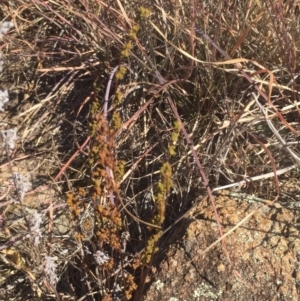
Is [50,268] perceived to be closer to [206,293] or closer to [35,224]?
[35,224]

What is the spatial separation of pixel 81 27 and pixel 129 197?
22.7 inches

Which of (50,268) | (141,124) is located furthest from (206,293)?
(141,124)

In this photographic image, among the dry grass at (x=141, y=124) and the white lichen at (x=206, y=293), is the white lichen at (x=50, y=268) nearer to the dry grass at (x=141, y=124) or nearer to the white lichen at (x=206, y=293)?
the dry grass at (x=141, y=124)

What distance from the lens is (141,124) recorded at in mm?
1555

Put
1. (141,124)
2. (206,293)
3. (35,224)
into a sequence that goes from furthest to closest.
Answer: (141,124) < (206,293) < (35,224)

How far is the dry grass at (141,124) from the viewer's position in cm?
134

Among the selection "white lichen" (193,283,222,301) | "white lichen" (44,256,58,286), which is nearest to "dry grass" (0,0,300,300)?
"white lichen" (44,256,58,286)

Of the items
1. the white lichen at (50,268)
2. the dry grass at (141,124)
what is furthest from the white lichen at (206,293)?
the white lichen at (50,268)

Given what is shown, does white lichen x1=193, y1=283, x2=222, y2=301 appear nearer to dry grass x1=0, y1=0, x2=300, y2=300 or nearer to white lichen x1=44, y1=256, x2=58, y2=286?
dry grass x1=0, y1=0, x2=300, y2=300

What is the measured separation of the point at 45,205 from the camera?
60.9 inches

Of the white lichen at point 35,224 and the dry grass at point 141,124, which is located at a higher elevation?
the white lichen at point 35,224

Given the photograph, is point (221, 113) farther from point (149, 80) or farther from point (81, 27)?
point (81, 27)

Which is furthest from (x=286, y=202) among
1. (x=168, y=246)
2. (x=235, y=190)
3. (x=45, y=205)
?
(x=45, y=205)

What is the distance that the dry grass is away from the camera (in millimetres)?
1343
